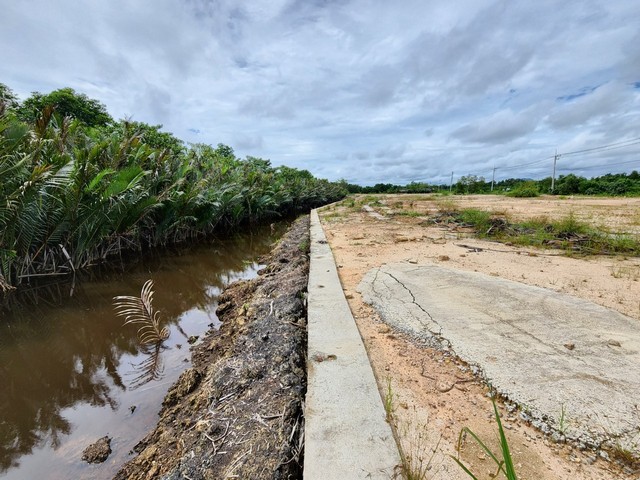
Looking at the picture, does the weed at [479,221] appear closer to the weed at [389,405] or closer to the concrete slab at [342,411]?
the concrete slab at [342,411]

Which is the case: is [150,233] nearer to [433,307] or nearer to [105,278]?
[105,278]

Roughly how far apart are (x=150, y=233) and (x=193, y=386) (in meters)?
7.31

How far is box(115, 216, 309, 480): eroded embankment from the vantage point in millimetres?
1525

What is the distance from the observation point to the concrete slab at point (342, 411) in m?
1.39

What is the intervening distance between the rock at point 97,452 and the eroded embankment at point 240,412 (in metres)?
0.21

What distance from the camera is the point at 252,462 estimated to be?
4.92ft

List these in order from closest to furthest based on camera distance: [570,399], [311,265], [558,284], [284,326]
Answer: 1. [570,399]
2. [284,326]
3. [558,284]
4. [311,265]

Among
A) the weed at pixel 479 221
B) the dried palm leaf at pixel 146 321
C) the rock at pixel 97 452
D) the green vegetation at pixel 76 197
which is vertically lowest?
the rock at pixel 97 452

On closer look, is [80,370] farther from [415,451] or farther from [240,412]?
[415,451]

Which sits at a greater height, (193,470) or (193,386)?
(193,470)

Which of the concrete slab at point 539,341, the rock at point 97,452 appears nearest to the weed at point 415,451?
the concrete slab at point 539,341

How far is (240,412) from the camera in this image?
1.85 meters

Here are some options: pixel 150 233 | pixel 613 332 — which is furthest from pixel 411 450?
pixel 150 233

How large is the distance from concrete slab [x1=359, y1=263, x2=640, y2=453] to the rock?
234cm
